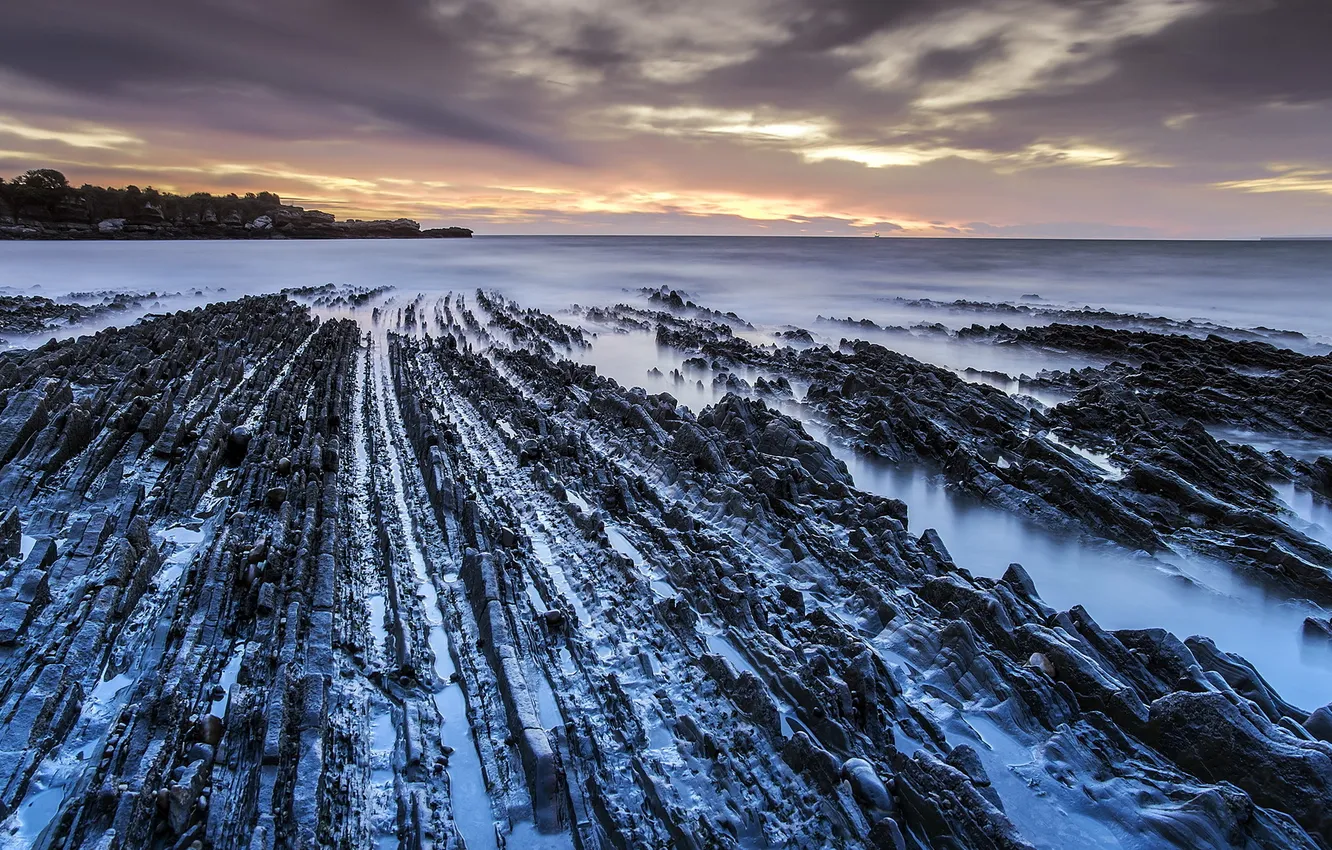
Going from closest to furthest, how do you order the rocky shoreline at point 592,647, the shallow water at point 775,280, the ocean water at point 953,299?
the rocky shoreline at point 592,647, the ocean water at point 953,299, the shallow water at point 775,280

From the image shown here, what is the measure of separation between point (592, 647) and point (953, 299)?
46.3 metres

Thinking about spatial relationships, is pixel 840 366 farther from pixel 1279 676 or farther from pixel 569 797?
pixel 569 797

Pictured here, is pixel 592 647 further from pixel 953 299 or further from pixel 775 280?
pixel 775 280

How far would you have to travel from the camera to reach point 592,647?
593 cm

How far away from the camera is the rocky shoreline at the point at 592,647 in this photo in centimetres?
418

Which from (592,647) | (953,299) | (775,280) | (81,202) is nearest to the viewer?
(592,647)

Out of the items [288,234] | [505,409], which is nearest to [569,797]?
[505,409]

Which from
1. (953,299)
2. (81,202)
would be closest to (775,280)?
(953,299)

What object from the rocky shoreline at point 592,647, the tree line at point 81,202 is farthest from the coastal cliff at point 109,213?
the rocky shoreline at point 592,647

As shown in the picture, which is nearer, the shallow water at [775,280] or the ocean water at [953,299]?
the ocean water at [953,299]

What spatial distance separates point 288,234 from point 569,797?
147 metres

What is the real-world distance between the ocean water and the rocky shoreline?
2.43 feet

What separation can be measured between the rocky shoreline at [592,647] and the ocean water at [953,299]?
740 millimetres

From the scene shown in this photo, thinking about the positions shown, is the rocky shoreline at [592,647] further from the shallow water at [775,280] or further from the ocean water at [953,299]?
the shallow water at [775,280]
